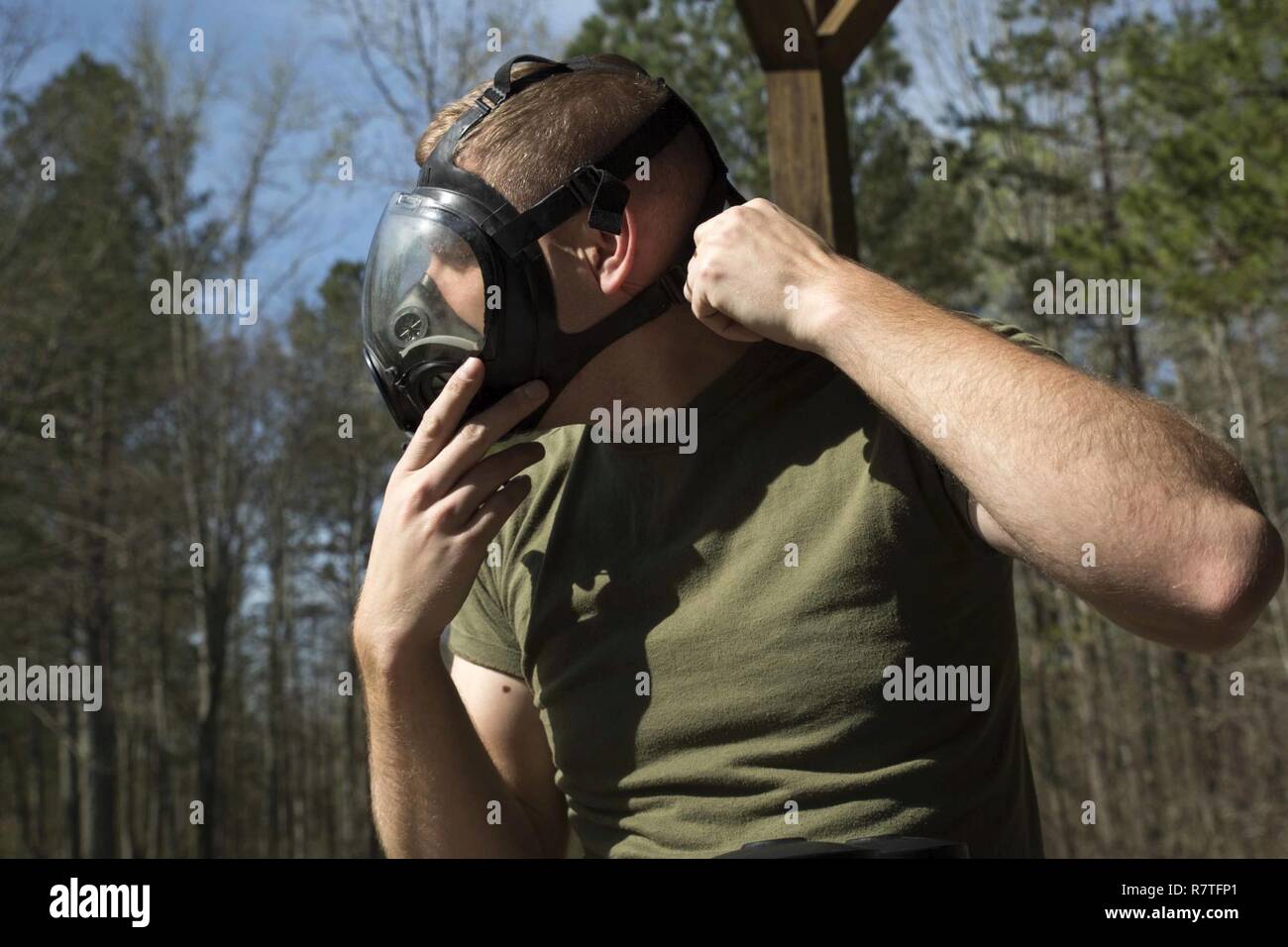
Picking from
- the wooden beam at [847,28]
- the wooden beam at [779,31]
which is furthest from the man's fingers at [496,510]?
the wooden beam at [847,28]

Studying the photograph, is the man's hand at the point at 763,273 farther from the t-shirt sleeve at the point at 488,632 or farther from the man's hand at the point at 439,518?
the t-shirt sleeve at the point at 488,632

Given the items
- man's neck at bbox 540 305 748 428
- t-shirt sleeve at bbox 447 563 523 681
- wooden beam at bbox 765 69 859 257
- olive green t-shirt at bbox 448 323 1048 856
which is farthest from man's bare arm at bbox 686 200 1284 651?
wooden beam at bbox 765 69 859 257

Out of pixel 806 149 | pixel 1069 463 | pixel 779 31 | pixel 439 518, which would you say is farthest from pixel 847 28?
pixel 1069 463

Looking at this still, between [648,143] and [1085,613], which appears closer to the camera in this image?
[648,143]

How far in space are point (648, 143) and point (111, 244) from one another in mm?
20780

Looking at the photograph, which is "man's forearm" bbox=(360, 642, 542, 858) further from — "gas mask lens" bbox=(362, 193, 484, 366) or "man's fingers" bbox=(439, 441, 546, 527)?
"gas mask lens" bbox=(362, 193, 484, 366)

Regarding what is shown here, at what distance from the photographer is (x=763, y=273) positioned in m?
1.75

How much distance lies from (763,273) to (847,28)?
2.14 metres

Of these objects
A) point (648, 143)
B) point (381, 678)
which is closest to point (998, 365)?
point (648, 143)

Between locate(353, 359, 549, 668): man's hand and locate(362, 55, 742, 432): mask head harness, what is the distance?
53 mm

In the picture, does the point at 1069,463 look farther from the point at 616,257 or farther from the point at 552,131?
the point at 552,131

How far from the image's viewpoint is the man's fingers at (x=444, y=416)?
6.21ft

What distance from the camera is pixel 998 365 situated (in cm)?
153
